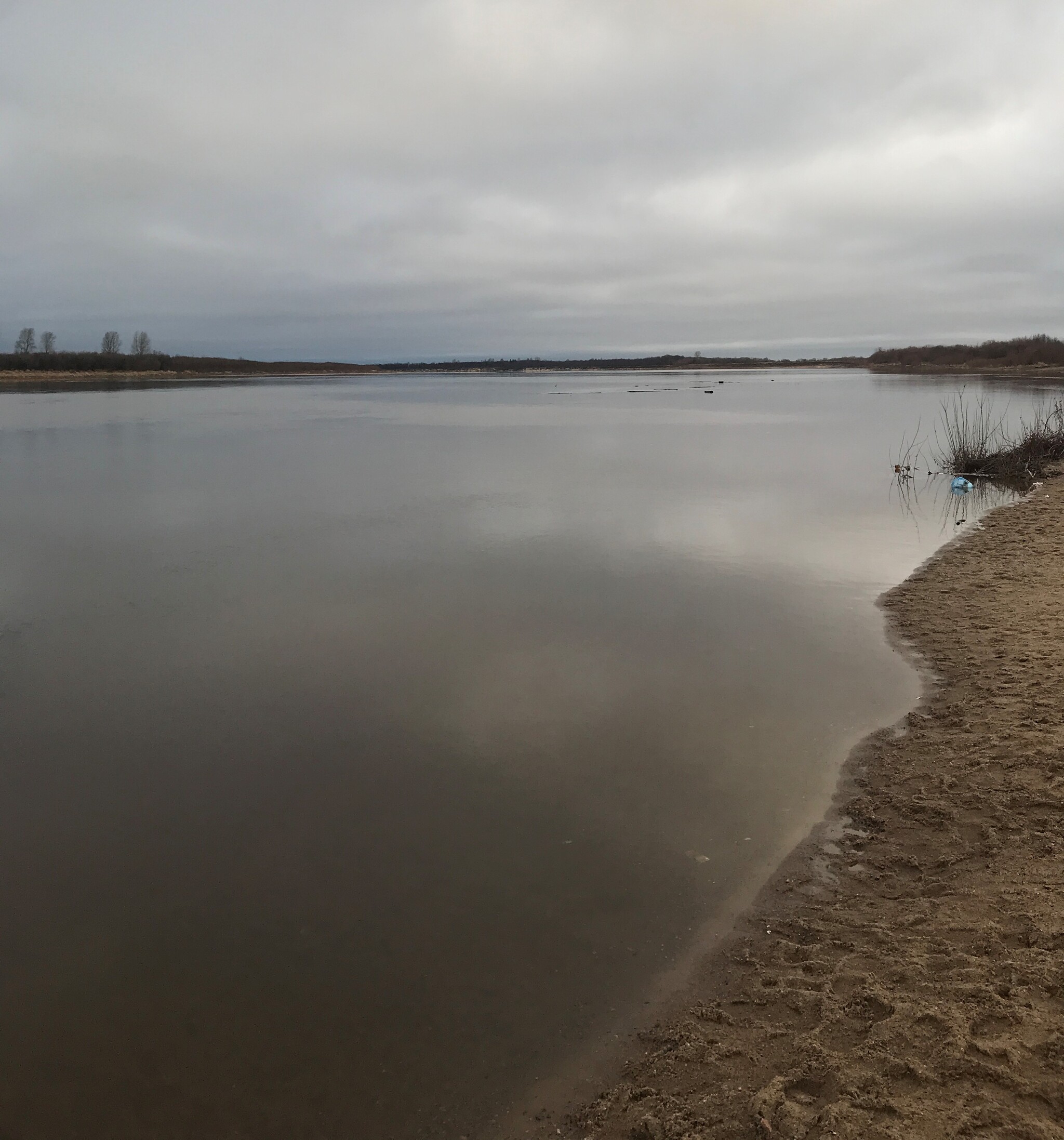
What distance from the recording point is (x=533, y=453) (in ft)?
60.8

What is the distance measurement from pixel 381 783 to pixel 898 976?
2.57m

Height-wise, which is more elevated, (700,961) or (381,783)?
(381,783)

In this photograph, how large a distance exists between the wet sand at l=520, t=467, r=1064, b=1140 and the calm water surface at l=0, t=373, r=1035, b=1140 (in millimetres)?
254

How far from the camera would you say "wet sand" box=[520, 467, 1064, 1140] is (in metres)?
2.15

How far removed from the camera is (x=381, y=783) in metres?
4.20

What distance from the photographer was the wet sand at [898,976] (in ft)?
7.06

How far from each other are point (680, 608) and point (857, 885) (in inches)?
148

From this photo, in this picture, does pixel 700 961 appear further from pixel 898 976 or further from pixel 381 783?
pixel 381 783

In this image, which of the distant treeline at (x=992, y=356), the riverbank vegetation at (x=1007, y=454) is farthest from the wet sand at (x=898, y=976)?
the distant treeline at (x=992, y=356)

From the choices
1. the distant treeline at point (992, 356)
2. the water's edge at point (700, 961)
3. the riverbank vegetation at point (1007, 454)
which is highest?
the distant treeline at point (992, 356)

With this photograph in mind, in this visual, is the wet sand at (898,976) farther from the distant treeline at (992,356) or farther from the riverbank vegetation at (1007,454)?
the distant treeline at (992,356)

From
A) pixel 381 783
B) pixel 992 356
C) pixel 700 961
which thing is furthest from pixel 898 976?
pixel 992 356

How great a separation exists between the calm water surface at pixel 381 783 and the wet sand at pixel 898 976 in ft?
0.83

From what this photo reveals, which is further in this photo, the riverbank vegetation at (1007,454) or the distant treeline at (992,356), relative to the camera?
the distant treeline at (992,356)
